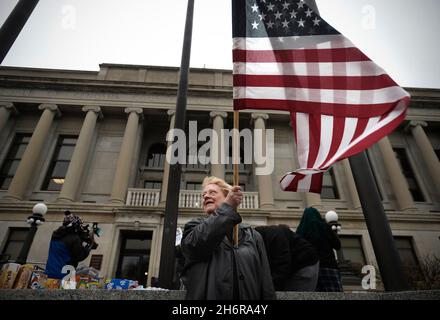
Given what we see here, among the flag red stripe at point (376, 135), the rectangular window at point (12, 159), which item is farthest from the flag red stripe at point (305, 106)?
the rectangular window at point (12, 159)

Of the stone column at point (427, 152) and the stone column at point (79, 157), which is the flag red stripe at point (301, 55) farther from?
the stone column at point (427, 152)

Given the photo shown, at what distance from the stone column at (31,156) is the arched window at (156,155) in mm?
6892

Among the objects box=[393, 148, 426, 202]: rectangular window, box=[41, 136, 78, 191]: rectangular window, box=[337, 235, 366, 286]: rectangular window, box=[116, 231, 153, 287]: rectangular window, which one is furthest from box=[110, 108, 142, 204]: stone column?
box=[393, 148, 426, 202]: rectangular window

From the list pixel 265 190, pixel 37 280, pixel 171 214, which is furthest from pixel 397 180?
pixel 37 280

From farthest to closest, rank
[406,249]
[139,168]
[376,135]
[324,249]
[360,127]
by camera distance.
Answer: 1. [139,168]
2. [406,249]
3. [324,249]
4. [360,127]
5. [376,135]

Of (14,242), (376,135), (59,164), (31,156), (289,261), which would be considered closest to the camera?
(376,135)

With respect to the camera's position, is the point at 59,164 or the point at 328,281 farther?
the point at 59,164

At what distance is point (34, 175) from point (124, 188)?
623cm

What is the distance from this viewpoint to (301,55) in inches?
135

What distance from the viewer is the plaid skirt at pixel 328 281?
12.3 ft

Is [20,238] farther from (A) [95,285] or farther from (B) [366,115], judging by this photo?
(B) [366,115]

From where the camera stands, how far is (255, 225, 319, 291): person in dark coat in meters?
2.74

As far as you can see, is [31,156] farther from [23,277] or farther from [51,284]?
[23,277]

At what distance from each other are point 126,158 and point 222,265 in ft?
54.0
